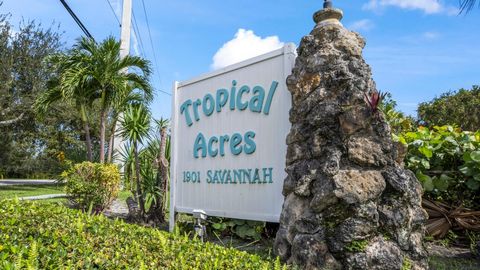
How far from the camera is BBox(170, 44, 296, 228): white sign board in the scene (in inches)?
173

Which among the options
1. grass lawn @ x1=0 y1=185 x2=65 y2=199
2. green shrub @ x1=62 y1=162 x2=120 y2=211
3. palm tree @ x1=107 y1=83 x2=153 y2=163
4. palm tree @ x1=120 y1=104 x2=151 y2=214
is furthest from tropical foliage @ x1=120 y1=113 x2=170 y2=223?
grass lawn @ x1=0 y1=185 x2=65 y2=199

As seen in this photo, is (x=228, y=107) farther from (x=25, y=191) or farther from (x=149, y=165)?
(x=25, y=191)

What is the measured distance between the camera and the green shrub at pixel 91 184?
8.81m

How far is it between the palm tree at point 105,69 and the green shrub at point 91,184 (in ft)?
6.28

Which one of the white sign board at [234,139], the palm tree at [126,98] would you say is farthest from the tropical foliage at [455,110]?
the white sign board at [234,139]

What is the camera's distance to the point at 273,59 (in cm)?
454

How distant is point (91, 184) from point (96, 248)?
6900 millimetres

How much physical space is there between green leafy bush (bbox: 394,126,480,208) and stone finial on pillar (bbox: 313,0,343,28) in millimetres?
1762

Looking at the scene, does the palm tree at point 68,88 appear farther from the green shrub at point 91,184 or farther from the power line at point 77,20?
the green shrub at point 91,184

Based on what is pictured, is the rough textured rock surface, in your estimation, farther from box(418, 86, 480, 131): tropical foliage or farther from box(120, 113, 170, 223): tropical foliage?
box(418, 86, 480, 131): tropical foliage

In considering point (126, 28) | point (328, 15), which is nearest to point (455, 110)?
point (126, 28)

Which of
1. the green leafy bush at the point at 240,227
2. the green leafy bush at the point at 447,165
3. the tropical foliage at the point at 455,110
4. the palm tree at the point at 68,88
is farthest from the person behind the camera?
the tropical foliage at the point at 455,110

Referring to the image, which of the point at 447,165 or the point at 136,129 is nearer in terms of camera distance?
the point at 447,165

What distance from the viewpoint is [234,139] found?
4930 mm
